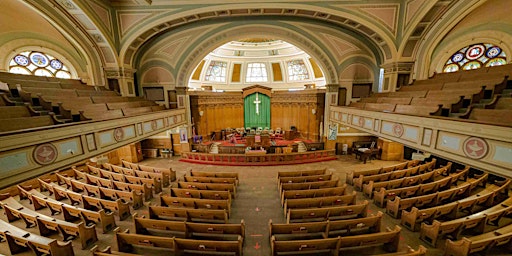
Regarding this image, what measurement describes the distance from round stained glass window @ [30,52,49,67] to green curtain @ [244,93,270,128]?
41.5ft

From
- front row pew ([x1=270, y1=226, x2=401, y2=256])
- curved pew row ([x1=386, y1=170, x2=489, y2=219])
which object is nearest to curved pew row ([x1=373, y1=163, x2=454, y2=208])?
curved pew row ([x1=386, y1=170, x2=489, y2=219])

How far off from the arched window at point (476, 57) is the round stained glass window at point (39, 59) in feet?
68.3

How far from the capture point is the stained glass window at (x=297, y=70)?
52.7 ft

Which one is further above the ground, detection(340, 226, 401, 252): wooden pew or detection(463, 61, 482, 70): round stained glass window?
detection(463, 61, 482, 70): round stained glass window

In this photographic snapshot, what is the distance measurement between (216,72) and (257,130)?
685 cm

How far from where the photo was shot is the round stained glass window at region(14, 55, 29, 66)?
8.11 meters

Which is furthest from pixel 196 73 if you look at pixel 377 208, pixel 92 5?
pixel 377 208

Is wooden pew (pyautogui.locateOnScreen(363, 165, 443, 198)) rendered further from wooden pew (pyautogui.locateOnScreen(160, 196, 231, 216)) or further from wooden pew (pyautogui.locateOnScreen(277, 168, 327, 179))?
wooden pew (pyautogui.locateOnScreen(160, 196, 231, 216))

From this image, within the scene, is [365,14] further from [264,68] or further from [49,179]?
[49,179]

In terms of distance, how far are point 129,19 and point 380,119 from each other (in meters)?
13.0

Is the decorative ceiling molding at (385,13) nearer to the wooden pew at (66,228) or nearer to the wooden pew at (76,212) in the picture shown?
the wooden pew at (76,212)

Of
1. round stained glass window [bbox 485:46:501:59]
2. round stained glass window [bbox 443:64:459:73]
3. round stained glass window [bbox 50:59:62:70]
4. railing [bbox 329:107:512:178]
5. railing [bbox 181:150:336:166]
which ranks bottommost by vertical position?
railing [bbox 181:150:336:166]

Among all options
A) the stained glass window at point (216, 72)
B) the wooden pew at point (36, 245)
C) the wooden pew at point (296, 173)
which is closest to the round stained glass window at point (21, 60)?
the wooden pew at point (36, 245)

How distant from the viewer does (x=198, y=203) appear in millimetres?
5246
